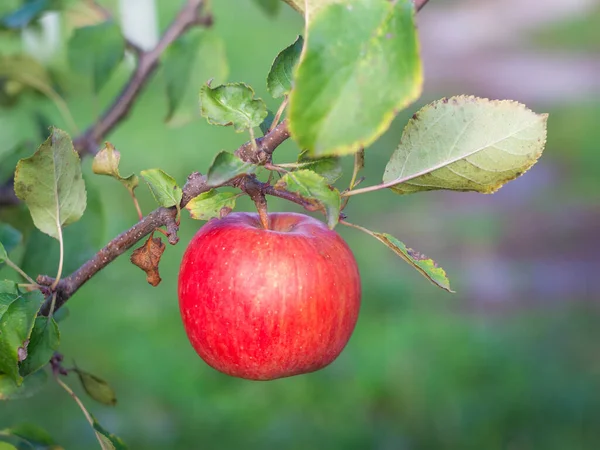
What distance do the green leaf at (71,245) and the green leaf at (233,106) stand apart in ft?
1.49

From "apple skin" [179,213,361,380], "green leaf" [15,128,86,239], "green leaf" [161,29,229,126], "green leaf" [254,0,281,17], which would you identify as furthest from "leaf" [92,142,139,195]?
"green leaf" [254,0,281,17]

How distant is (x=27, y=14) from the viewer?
1360 millimetres

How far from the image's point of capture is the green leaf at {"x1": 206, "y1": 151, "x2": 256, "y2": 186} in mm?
731

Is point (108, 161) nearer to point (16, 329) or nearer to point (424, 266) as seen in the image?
point (16, 329)

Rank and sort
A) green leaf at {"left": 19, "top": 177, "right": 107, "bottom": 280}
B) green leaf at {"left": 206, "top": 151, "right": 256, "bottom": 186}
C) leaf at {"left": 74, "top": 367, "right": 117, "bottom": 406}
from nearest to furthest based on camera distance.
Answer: green leaf at {"left": 206, "top": 151, "right": 256, "bottom": 186} → leaf at {"left": 74, "top": 367, "right": 117, "bottom": 406} → green leaf at {"left": 19, "top": 177, "right": 107, "bottom": 280}

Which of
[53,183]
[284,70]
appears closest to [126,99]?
[53,183]

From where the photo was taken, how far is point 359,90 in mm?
601

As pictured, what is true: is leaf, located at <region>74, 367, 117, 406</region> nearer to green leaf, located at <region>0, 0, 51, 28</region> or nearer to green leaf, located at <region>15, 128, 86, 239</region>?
green leaf, located at <region>15, 128, 86, 239</region>

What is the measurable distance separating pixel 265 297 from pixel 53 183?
0.90 feet

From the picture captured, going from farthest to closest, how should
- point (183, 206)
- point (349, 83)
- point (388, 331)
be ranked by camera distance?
point (388, 331)
point (183, 206)
point (349, 83)

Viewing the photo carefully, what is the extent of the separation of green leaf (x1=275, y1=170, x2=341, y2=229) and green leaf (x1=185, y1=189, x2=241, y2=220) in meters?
0.09

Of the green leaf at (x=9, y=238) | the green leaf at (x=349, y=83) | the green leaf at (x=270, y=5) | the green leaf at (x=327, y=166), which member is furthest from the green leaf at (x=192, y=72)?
the green leaf at (x=349, y=83)

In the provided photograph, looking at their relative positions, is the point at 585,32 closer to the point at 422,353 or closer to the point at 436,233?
the point at 436,233

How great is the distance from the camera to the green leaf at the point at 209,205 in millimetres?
826
